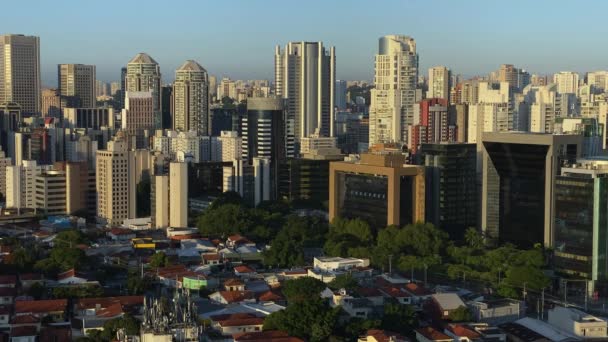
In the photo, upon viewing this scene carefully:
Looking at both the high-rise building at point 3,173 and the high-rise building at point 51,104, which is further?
the high-rise building at point 51,104

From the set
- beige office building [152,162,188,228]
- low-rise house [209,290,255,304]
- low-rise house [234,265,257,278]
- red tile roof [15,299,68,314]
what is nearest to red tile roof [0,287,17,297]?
red tile roof [15,299,68,314]

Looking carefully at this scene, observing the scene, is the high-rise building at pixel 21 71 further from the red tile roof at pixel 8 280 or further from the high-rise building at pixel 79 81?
the red tile roof at pixel 8 280

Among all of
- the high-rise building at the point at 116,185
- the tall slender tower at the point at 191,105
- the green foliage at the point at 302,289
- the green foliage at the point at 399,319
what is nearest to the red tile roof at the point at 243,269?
the green foliage at the point at 302,289

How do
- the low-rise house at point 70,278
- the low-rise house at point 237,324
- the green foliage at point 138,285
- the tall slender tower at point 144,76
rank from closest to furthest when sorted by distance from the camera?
the low-rise house at point 237,324
the green foliage at point 138,285
the low-rise house at point 70,278
the tall slender tower at point 144,76

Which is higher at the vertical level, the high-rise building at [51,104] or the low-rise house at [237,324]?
the high-rise building at [51,104]

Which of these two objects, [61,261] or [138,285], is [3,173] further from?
[138,285]

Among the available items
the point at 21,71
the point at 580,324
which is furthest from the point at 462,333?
the point at 21,71
